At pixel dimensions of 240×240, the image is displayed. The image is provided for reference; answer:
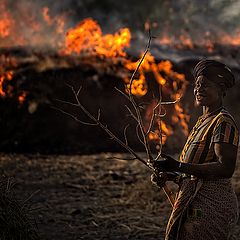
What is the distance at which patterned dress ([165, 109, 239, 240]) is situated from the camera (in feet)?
9.36

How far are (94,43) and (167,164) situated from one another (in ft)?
32.7

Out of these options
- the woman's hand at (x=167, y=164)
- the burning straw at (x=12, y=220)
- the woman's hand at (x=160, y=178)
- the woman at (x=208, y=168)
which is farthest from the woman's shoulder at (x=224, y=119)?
the burning straw at (x=12, y=220)

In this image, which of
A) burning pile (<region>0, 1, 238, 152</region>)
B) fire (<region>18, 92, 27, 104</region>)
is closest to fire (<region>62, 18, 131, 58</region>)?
burning pile (<region>0, 1, 238, 152</region>)

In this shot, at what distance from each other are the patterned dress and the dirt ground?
2060 mm

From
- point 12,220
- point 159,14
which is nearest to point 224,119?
point 12,220

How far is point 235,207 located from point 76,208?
4.12 metres

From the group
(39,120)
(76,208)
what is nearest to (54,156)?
(39,120)

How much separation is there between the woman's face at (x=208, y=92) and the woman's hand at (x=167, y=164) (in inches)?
16.9

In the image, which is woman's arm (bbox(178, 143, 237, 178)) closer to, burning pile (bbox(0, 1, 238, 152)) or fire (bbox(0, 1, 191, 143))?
fire (bbox(0, 1, 191, 143))

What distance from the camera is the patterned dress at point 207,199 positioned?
2.85m

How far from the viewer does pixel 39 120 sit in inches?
455

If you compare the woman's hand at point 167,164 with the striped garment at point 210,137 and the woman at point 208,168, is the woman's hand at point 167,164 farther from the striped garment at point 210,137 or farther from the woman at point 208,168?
the striped garment at point 210,137

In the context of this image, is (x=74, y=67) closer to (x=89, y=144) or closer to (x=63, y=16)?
(x=89, y=144)

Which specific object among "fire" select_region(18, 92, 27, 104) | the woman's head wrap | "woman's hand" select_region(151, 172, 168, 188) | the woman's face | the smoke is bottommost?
"fire" select_region(18, 92, 27, 104)
